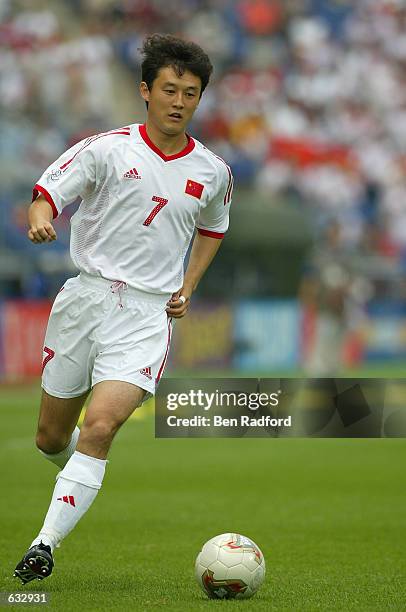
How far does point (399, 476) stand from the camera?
11.0 metres

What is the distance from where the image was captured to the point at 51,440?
6.12 metres

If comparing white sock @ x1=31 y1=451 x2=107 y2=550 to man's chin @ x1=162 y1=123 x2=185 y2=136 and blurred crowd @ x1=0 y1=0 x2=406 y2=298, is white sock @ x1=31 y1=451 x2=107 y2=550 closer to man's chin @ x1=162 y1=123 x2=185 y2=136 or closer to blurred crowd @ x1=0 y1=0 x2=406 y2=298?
man's chin @ x1=162 y1=123 x2=185 y2=136

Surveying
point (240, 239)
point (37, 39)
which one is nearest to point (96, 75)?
point (37, 39)

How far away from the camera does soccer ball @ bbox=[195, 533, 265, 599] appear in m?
5.44

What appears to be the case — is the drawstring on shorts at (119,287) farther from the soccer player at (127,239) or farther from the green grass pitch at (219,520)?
the green grass pitch at (219,520)

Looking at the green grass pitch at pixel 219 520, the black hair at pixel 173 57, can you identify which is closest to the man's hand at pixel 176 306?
the black hair at pixel 173 57

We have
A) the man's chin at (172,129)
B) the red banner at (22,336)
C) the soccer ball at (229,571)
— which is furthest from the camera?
the red banner at (22,336)

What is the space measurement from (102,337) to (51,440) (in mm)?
726

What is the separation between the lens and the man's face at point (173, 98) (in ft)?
18.7

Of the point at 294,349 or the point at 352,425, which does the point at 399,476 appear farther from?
the point at 294,349

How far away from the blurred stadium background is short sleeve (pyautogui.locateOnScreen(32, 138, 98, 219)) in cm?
1344

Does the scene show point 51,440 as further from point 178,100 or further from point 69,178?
point 178,100

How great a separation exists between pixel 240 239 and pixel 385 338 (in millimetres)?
5296

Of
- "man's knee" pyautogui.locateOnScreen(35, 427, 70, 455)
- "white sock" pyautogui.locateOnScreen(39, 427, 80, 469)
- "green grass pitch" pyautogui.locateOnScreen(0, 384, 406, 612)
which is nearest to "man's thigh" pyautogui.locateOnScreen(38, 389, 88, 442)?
"man's knee" pyautogui.locateOnScreen(35, 427, 70, 455)
